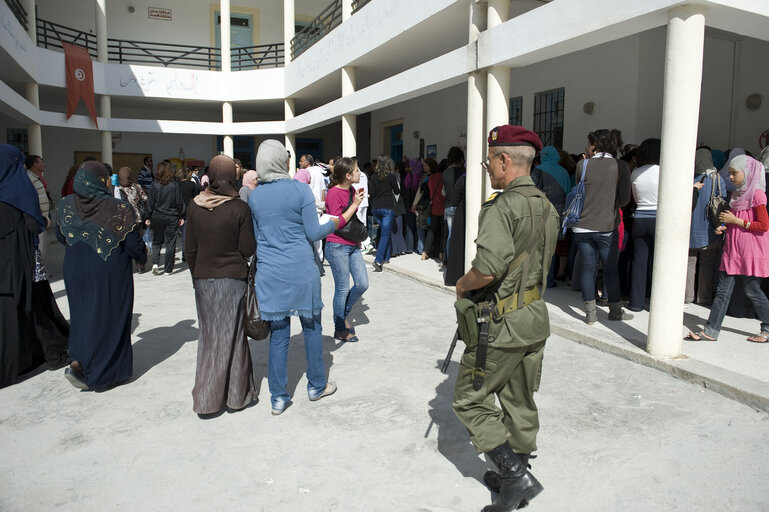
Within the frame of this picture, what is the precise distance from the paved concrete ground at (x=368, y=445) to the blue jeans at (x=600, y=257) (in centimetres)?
95

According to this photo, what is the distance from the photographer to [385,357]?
467 centimetres

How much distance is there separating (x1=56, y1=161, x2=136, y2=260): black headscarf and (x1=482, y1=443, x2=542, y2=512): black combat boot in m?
3.00

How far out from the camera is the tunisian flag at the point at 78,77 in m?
15.4

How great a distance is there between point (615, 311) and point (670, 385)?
4.94 ft

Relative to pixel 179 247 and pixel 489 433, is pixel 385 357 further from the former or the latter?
pixel 179 247

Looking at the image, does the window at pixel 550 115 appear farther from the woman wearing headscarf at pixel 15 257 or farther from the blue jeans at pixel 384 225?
the woman wearing headscarf at pixel 15 257

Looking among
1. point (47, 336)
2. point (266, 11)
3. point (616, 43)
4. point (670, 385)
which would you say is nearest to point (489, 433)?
point (670, 385)

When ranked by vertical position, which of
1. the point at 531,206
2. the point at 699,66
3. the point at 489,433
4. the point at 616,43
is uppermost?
the point at 616,43

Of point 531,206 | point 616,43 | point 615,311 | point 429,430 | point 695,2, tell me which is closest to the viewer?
point 531,206

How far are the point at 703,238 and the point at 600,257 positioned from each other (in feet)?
3.52

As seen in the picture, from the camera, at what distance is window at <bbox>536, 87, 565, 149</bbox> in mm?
9594

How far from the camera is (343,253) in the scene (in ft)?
16.3

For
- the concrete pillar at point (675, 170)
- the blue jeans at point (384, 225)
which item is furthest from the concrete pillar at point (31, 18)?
the concrete pillar at point (675, 170)

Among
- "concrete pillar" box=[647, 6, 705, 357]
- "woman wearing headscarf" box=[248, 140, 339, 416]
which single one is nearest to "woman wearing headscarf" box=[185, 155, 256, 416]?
"woman wearing headscarf" box=[248, 140, 339, 416]
